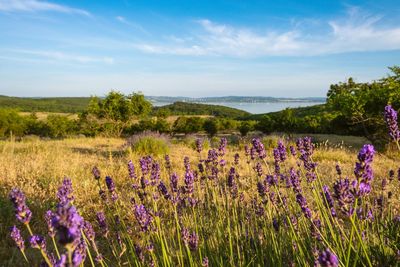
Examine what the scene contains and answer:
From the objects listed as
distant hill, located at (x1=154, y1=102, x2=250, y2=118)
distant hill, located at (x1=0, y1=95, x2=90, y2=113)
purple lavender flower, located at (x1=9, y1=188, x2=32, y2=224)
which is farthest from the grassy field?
distant hill, located at (x1=0, y1=95, x2=90, y2=113)

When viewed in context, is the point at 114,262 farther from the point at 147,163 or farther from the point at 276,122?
the point at 276,122

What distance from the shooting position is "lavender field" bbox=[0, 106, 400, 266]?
1467mm

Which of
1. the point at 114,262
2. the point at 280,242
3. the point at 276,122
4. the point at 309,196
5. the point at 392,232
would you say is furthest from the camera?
the point at 276,122

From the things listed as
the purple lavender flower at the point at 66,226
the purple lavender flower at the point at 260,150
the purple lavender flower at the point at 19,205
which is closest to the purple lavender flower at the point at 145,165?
the purple lavender flower at the point at 260,150

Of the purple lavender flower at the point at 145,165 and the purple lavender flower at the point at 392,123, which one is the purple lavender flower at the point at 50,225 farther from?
the purple lavender flower at the point at 392,123

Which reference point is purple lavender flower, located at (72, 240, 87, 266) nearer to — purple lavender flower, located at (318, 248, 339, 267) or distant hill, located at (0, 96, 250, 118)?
purple lavender flower, located at (318, 248, 339, 267)

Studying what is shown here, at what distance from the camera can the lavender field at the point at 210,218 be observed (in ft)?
4.81

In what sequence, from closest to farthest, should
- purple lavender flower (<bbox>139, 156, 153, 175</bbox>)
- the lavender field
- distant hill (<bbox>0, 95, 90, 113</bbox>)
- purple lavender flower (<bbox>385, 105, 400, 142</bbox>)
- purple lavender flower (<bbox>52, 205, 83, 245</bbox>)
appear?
purple lavender flower (<bbox>52, 205, 83, 245</bbox>), the lavender field, purple lavender flower (<bbox>385, 105, 400, 142</bbox>), purple lavender flower (<bbox>139, 156, 153, 175</bbox>), distant hill (<bbox>0, 95, 90, 113</bbox>)

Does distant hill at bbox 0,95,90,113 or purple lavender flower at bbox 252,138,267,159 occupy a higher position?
purple lavender flower at bbox 252,138,267,159

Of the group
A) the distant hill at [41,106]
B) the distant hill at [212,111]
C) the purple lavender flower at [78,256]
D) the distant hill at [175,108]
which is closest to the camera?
the purple lavender flower at [78,256]

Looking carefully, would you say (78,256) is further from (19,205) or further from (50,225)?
(50,225)

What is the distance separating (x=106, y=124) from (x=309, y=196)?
24899mm

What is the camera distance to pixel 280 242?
255 centimetres

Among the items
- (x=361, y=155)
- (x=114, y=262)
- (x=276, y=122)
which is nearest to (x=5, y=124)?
(x=276, y=122)
